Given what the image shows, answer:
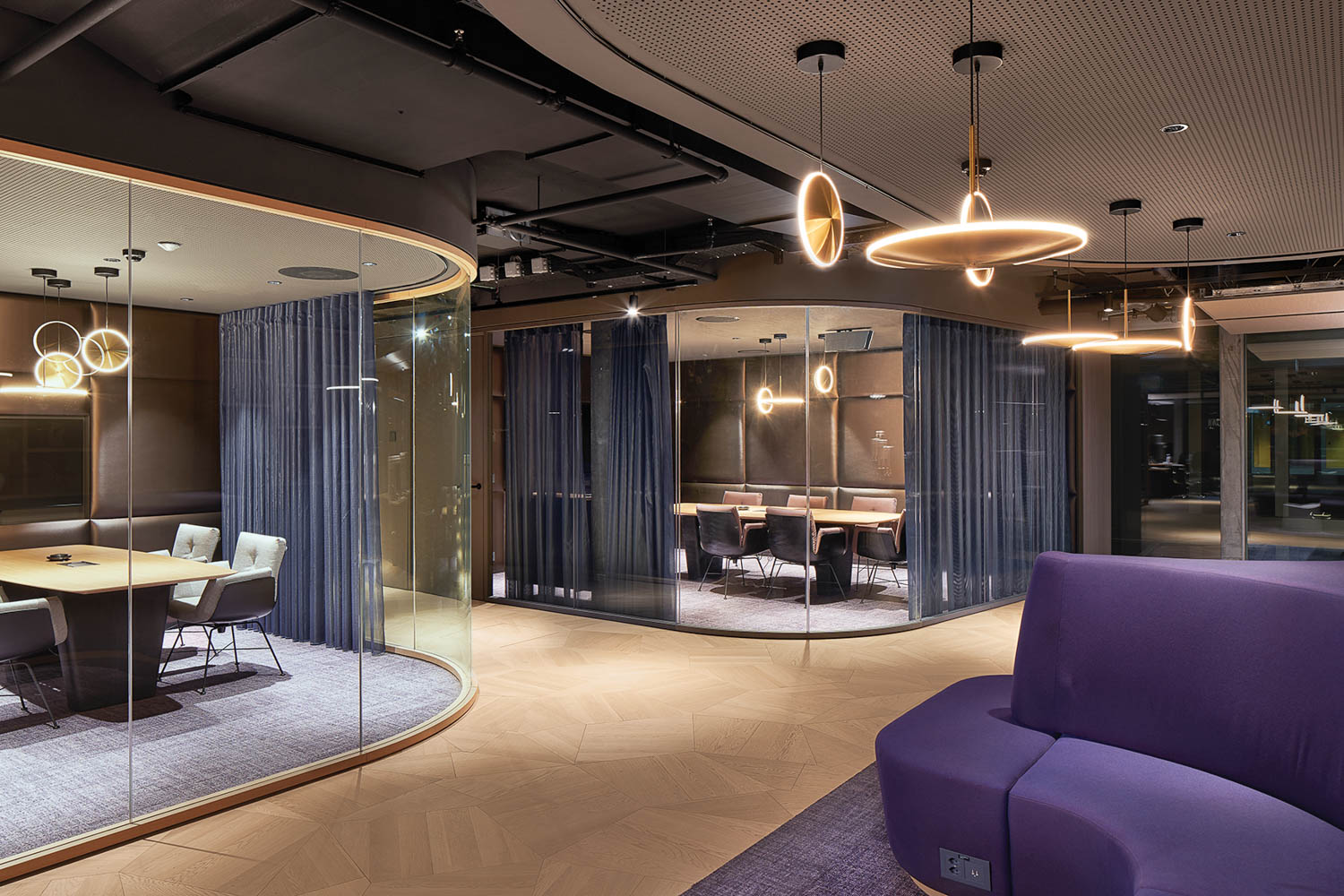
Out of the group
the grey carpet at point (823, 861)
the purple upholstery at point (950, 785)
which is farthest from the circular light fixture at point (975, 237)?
the grey carpet at point (823, 861)

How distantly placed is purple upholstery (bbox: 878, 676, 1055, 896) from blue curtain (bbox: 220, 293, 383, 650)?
9.52ft

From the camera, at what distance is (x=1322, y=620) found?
9.56ft

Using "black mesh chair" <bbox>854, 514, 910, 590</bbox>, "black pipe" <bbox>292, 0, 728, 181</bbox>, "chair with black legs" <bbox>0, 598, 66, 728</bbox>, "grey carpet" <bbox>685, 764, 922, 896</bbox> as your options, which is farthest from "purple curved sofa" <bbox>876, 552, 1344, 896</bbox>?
"black mesh chair" <bbox>854, 514, 910, 590</bbox>

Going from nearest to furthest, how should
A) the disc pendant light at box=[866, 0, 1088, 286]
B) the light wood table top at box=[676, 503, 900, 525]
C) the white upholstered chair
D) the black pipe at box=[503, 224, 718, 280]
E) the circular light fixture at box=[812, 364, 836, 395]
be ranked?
the disc pendant light at box=[866, 0, 1088, 286] → the white upholstered chair → the black pipe at box=[503, 224, 718, 280] → the circular light fixture at box=[812, 364, 836, 395] → the light wood table top at box=[676, 503, 900, 525]

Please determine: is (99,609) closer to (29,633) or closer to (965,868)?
(29,633)

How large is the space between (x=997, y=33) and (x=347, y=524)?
378 centimetres

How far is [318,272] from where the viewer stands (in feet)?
15.1

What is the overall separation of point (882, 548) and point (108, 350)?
6368mm

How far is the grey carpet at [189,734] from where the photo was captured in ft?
11.0

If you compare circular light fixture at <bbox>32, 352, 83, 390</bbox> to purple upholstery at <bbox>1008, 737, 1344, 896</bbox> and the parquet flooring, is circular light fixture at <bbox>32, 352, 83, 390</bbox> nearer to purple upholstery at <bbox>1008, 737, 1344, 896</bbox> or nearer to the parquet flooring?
the parquet flooring

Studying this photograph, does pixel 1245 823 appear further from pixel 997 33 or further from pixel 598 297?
pixel 598 297

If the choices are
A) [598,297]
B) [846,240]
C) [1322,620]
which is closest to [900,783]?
[1322,620]

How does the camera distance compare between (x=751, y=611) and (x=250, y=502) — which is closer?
(x=250, y=502)

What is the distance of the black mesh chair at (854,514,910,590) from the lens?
317 inches
